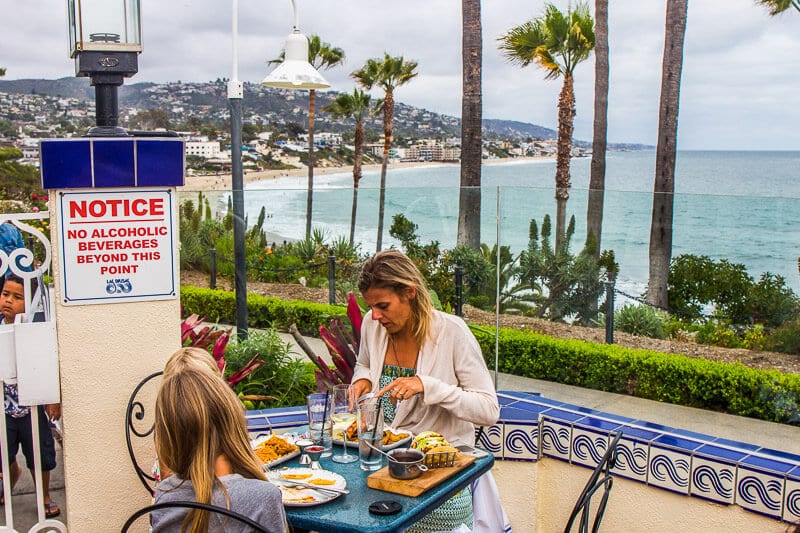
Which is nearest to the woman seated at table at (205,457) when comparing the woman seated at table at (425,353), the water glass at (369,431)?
the water glass at (369,431)

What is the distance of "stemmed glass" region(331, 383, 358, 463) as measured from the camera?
2.87 m

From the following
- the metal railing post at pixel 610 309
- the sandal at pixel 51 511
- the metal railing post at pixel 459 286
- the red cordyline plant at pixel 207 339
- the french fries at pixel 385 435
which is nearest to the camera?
→ the french fries at pixel 385 435

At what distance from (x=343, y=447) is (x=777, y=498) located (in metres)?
1.63

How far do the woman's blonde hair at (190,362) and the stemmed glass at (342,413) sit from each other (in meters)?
0.74

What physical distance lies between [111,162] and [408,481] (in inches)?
59.7

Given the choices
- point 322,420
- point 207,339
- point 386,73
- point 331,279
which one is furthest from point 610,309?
point 386,73

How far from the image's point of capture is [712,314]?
7988mm

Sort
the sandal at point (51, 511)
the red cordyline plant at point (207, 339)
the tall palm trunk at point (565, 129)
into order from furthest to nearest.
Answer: the tall palm trunk at point (565, 129) → the red cordyline plant at point (207, 339) → the sandal at point (51, 511)

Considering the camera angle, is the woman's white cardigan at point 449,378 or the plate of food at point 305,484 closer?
the plate of food at point 305,484

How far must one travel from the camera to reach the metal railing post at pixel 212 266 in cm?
1032

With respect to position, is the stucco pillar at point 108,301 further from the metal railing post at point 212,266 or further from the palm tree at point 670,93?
the palm tree at point 670,93

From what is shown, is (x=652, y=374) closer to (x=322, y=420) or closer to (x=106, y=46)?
(x=322, y=420)

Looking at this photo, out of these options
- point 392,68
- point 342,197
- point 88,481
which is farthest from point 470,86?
point 392,68

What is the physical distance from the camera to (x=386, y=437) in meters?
2.89
